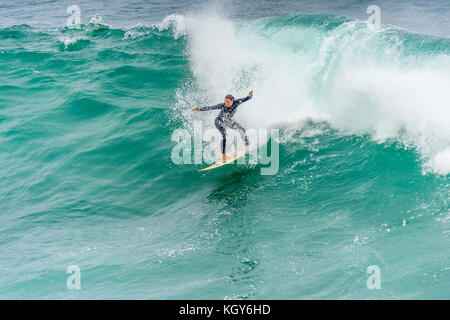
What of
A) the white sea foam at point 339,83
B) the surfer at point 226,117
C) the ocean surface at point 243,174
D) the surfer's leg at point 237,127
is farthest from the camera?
the surfer's leg at point 237,127

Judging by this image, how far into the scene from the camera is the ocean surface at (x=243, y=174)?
7.05m

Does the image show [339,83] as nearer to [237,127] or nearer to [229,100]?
[237,127]

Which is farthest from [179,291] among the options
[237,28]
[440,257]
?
[237,28]

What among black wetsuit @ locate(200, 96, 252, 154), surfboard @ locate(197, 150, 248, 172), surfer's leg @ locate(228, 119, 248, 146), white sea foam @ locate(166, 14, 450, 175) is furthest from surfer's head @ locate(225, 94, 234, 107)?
white sea foam @ locate(166, 14, 450, 175)

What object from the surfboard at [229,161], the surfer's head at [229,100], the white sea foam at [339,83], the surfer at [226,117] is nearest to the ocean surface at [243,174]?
the white sea foam at [339,83]

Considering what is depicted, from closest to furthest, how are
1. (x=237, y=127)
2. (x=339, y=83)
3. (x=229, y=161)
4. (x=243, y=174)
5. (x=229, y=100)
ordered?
(x=229, y=100) < (x=243, y=174) < (x=229, y=161) < (x=237, y=127) < (x=339, y=83)

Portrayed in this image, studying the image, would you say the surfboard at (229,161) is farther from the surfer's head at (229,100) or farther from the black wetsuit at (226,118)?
the surfer's head at (229,100)

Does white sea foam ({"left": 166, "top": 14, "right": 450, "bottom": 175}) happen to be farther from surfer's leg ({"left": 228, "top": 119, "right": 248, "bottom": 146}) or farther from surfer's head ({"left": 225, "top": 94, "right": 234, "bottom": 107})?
surfer's head ({"left": 225, "top": 94, "right": 234, "bottom": 107})

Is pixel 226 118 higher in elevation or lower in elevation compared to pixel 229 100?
lower

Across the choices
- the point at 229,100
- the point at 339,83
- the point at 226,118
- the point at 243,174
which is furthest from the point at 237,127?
the point at 339,83

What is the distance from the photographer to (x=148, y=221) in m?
9.49

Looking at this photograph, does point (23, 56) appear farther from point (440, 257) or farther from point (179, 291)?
point (440, 257)

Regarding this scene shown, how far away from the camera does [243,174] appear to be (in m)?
10.8

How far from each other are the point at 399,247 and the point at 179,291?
151 inches
